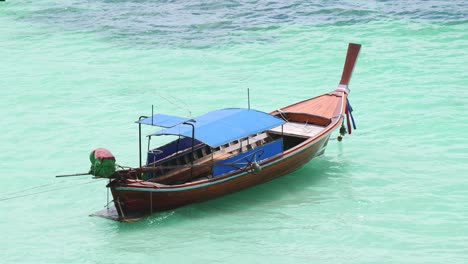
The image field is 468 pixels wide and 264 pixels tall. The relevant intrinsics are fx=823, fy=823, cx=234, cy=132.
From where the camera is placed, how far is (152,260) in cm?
1491

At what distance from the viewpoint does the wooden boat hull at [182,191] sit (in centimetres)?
1587

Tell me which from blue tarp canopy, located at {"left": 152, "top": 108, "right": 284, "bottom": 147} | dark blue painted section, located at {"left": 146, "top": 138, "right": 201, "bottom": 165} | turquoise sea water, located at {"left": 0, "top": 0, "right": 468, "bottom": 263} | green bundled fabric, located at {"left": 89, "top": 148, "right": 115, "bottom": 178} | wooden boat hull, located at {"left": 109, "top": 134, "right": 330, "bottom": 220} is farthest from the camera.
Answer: dark blue painted section, located at {"left": 146, "top": 138, "right": 201, "bottom": 165}

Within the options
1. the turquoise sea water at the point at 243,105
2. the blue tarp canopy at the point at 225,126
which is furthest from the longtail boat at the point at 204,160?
the turquoise sea water at the point at 243,105

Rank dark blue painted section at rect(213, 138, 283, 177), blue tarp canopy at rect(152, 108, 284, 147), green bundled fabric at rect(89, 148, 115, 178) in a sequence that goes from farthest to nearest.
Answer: dark blue painted section at rect(213, 138, 283, 177)
blue tarp canopy at rect(152, 108, 284, 147)
green bundled fabric at rect(89, 148, 115, 178)

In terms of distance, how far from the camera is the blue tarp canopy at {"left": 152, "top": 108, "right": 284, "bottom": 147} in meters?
16.4

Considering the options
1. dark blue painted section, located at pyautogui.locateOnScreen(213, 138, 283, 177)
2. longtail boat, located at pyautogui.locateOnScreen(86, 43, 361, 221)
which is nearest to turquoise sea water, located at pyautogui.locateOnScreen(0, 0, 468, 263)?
longtail boat, located at pyautogui.locateOnScreen(86, 43, 361, 221)

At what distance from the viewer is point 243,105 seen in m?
25.1

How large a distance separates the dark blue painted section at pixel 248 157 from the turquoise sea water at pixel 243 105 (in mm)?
843

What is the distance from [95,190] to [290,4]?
21.6 metres

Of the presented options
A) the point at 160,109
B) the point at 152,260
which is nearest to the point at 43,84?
the point at 160,109

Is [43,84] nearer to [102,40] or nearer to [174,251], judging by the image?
[102,40]

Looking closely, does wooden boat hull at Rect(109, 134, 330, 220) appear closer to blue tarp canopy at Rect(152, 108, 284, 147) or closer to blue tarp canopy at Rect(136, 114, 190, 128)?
blue tarp canopy at Rect(152, 108, 284, 147)

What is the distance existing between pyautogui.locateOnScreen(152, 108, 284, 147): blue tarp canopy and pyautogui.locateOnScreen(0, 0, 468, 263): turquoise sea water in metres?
1.58

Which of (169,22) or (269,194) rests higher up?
(169,22)
